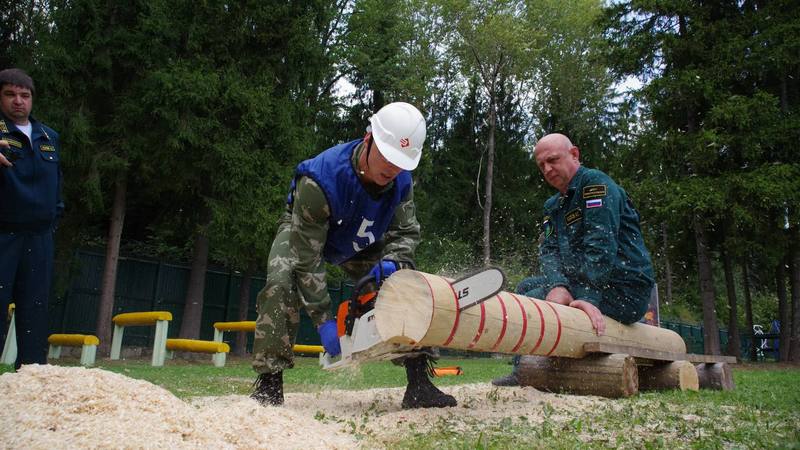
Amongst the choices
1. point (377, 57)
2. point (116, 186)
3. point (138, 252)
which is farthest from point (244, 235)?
point (377, 57)

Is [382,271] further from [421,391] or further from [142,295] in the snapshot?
[142,295]

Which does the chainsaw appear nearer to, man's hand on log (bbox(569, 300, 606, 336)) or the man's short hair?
man's hand on log (bbox(569, 300, 606, 336))

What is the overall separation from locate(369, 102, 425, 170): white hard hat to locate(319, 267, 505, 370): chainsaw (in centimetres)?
71

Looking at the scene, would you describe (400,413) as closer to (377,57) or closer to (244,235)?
(244,235)

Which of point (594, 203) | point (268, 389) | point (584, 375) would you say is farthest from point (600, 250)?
point (268, 389)

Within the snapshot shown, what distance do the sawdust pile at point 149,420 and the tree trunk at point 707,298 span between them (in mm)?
13497

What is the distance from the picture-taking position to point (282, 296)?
12.6 feet

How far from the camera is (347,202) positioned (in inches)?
149

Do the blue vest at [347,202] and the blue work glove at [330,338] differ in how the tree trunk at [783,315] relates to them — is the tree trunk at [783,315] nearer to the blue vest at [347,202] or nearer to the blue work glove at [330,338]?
the blue vest at [347,202]

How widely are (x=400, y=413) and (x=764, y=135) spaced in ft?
49.7

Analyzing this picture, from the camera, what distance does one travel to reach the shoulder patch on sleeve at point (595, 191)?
5.10 m

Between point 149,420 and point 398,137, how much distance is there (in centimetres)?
196

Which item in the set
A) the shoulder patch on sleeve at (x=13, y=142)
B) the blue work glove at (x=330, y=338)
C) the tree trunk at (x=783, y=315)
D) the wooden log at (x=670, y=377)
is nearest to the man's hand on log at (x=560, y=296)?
the wooden log at (x=670, y=377)

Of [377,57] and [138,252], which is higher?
[377,57]
